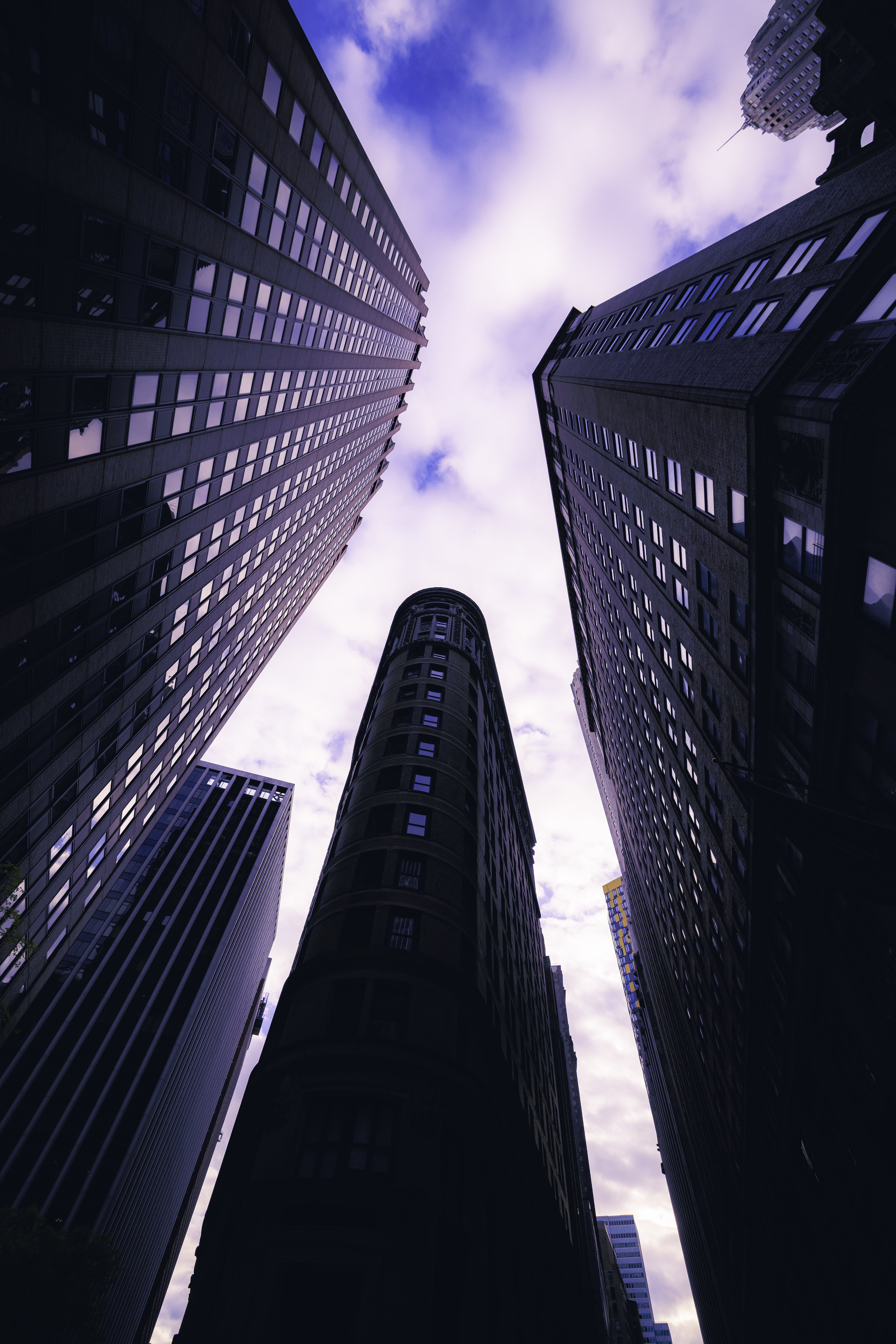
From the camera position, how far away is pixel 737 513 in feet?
76.6

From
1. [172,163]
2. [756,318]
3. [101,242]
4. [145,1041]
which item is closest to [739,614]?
[756,318]

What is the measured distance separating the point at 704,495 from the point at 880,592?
11.7 m

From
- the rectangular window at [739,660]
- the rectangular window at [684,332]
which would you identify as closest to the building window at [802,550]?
the rectangular window at [739,660]

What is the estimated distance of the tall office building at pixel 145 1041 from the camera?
63.2 meters

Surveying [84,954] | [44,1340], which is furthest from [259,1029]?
[44,1340]

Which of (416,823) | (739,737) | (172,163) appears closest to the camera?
(172,163)

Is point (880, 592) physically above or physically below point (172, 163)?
below

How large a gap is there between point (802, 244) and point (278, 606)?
185 feet

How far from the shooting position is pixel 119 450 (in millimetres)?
25125

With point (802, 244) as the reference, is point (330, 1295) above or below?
below

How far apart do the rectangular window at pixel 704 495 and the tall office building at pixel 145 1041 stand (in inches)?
1610

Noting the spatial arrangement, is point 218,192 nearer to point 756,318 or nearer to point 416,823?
point 756,318

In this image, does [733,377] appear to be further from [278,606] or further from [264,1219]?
[278,606]

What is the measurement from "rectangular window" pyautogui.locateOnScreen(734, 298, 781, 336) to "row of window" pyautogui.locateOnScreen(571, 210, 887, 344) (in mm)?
75
